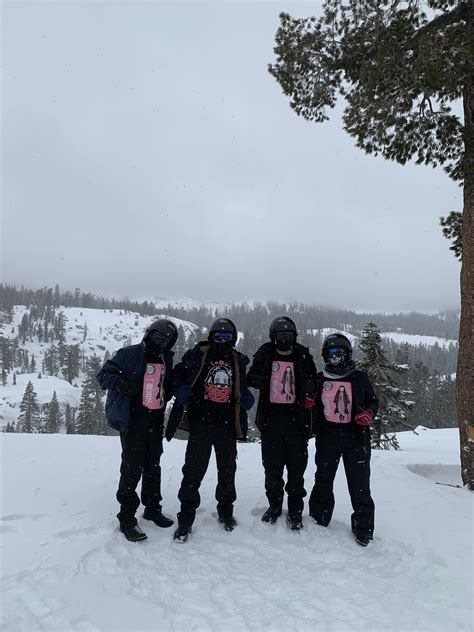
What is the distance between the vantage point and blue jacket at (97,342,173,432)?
4.07m

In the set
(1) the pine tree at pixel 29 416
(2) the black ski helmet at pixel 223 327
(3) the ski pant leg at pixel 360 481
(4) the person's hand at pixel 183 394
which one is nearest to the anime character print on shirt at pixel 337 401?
(3) the ski pant leg at pixel 360 481

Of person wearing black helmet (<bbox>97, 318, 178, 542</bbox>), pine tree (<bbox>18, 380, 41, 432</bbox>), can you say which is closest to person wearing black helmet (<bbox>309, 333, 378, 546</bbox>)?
person wearing black helmet (<bbox>97, 318, 178, 542</bbox>)

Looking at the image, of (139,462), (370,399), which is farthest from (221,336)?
(370,399)

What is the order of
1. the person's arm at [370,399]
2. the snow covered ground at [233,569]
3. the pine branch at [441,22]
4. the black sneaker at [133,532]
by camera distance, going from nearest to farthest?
the snow covered ground at [233,569] < the black sneaker at [133,532] < the person's arm at [370,399] < the pine branch at [441,22]

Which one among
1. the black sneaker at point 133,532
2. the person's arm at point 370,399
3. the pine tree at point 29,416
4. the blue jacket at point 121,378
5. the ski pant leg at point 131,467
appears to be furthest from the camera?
the pine tree at point 29,416

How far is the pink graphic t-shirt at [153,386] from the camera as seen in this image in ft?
13.8

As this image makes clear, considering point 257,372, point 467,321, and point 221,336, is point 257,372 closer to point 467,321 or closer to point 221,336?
point 221,336

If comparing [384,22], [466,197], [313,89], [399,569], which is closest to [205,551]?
[399,569]

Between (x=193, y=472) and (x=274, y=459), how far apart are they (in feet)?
3.10

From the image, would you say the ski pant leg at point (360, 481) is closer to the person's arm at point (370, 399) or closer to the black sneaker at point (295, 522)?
the person's arm at point (370, 399)

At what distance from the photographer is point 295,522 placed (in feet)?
13.8

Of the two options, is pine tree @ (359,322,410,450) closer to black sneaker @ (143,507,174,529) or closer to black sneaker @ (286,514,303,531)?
black sneaker @ (286,514,303,531)

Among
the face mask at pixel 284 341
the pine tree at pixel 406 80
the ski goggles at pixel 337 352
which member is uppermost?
the pine tree at pixel 406 80

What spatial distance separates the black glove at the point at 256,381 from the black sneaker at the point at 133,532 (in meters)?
1.91
